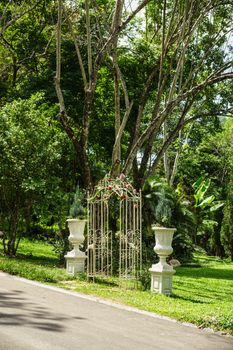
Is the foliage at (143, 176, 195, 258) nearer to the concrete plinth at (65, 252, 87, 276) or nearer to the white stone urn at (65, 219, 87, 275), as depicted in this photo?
the white stone urn at (65, 219, 87, 275)

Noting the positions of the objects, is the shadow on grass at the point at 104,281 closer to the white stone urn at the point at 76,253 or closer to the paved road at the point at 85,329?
the white stone urn at the point at 76,253

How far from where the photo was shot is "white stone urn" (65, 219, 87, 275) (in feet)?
43.1

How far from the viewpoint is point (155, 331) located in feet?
23.1

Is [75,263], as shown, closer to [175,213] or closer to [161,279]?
[161,279]

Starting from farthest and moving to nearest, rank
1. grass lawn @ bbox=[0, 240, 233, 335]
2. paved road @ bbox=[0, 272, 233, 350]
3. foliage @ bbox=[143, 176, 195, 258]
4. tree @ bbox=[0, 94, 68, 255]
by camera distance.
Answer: foliage @ bbox=[143, 176, 195, 258]
tree @ bbox=[0, 94, 68, 255]
grass lawn @ bbox=[0, 240, 233, 335]
paved road @ bbox=[0, 272, 233, 350]

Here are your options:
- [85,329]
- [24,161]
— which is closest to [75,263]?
[24,161]

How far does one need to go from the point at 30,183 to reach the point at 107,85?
8.30m

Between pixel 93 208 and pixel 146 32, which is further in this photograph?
pixel 146 32

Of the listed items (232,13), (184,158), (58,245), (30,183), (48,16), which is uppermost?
(48,16)

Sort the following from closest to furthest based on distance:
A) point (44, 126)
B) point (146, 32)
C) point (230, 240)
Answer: point (44, 126), point (146, 32), point (230, 240)

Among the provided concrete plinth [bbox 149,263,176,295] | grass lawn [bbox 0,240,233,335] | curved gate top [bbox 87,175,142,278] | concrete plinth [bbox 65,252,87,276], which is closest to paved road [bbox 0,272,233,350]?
grass lawn [bbox 0,240,233,335]

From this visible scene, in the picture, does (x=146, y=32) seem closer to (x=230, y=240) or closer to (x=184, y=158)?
(x=230, y=240)

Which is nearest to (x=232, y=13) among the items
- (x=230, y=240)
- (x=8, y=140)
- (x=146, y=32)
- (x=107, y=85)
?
(x=146, y=32)

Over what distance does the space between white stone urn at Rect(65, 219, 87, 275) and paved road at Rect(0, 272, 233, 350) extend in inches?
154
